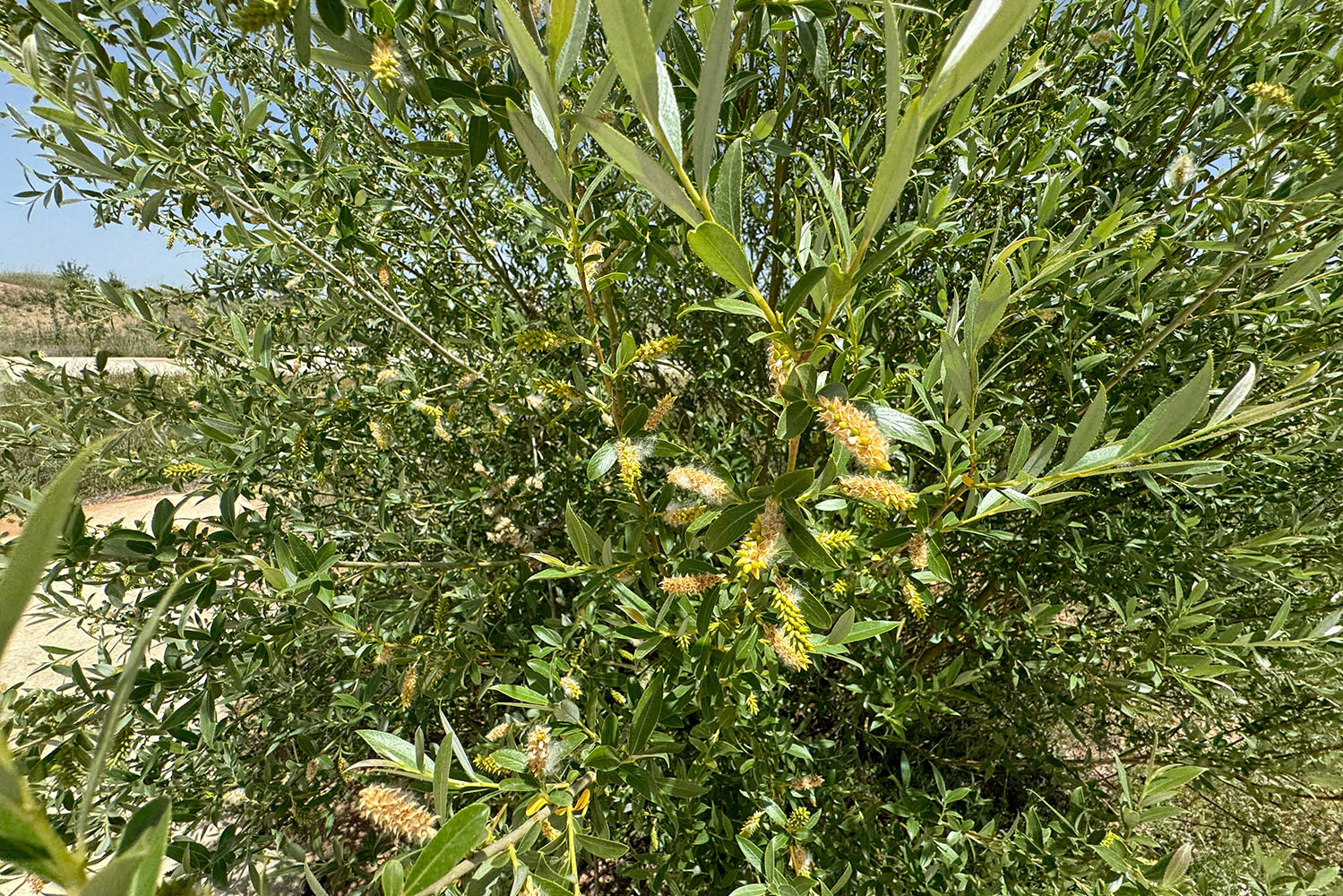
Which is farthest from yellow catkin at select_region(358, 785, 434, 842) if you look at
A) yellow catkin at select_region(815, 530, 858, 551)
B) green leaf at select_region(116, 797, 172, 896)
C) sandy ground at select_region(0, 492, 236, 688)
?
sandy ground at select_region(0, 492, 236, 688)


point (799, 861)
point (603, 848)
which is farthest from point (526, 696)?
point (799, 861)

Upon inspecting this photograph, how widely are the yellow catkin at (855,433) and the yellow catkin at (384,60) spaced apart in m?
0.53

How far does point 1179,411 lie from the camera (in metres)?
0.49

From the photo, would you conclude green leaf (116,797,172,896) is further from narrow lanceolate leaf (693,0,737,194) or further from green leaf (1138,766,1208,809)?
green leaf (1138,766,1208,809)

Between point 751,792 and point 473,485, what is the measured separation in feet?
3.09

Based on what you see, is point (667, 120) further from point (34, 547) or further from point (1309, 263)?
point (1309, 263)

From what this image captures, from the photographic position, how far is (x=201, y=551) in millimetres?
930

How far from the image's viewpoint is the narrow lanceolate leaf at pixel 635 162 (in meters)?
0.35

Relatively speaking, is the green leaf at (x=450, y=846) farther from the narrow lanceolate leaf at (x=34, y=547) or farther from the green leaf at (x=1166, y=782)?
the green leaf at (x=1166, y=782)

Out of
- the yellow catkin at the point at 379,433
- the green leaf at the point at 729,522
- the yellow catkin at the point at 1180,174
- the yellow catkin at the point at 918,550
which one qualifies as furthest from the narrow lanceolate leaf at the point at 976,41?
the yellow catkin at the point at 379,433

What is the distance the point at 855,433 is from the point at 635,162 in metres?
0.27

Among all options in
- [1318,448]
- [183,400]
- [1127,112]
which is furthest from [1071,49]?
[183,400]

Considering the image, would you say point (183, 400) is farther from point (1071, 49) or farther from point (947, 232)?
point (1071, 49)

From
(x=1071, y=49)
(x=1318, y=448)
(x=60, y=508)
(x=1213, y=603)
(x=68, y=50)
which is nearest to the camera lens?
(x=60, y=508)
